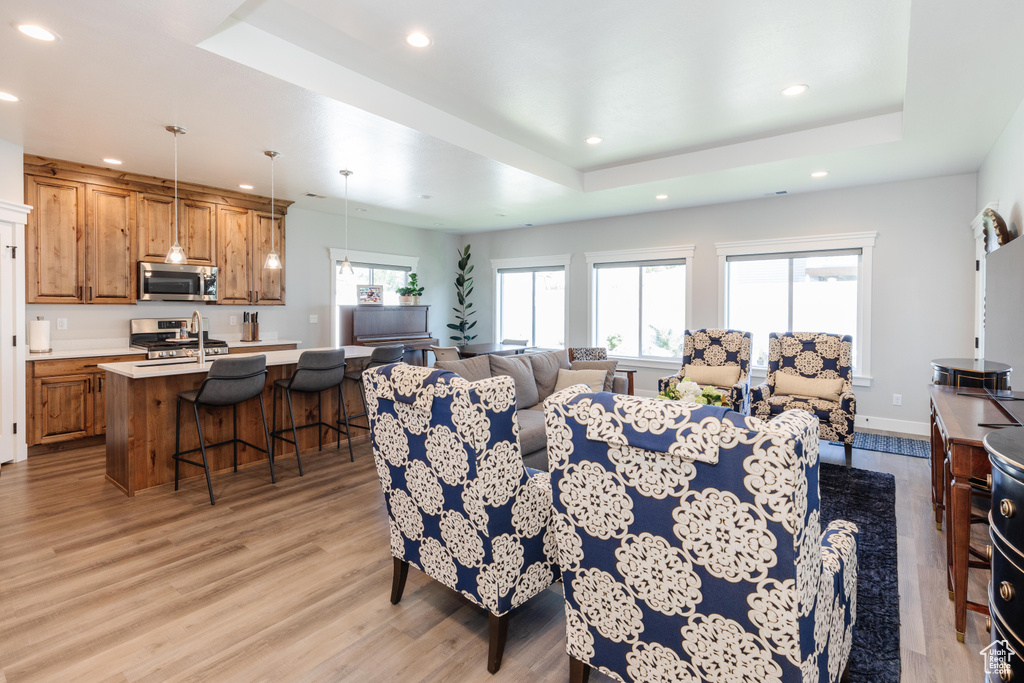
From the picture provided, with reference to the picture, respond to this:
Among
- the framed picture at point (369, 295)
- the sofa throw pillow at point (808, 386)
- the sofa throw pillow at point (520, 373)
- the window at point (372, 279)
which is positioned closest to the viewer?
the sofa throw pillow at point (520, 373)

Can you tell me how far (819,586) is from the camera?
4.06ft

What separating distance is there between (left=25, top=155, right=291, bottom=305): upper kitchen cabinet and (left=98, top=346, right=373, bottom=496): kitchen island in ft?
5.21

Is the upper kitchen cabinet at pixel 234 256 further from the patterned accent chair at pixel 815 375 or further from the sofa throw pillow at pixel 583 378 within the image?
the patterned accent chair at pixel 815 375

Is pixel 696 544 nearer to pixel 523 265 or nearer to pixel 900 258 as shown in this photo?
pixel 900 258

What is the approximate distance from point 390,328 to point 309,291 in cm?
118

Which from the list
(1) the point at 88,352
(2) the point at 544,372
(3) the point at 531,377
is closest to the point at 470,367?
(3) the point at 531,377

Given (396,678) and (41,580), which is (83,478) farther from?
(396,678)

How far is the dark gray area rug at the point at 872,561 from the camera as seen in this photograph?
1908mm

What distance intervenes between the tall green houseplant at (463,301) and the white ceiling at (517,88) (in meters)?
3.75

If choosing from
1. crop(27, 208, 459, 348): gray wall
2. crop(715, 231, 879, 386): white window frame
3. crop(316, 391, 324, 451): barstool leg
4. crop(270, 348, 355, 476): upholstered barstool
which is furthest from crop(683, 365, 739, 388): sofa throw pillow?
crop(27, 208, 459, 348): gray wall

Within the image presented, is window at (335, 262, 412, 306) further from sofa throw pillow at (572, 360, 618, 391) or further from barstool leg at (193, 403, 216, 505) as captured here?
sofa throw pillow at (572, 360, 618, 391)

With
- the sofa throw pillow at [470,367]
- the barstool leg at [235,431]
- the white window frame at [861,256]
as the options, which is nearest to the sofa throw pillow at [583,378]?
the sofa throw pillow at [470,367]

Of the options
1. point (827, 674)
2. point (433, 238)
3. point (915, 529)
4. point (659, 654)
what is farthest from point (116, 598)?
point (433, 238)

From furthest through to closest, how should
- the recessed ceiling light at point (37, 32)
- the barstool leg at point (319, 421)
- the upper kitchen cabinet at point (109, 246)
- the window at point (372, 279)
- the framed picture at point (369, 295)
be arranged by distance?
the framed picture at point (369, 295), the window at point (372, 279), the upper kitchen cabinet at point (109, 246), the barstool leg at point (319, 421), the recessed ceiling light at point (37, 32)
